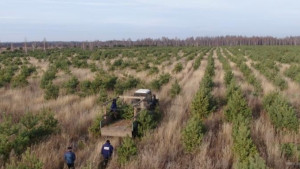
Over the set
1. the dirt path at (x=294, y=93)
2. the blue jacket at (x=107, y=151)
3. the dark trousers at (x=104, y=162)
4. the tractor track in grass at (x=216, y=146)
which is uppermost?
the dirt path at (x=294, y=93)

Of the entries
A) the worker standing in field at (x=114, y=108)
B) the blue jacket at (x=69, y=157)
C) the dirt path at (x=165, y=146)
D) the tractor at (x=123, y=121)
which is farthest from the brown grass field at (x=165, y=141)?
the worker standing in field at (x=114, y=108)

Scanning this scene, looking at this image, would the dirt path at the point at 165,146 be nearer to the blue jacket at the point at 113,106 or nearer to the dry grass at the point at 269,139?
the blue jacket at the point at 113,106

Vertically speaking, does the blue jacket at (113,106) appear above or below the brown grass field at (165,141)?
above

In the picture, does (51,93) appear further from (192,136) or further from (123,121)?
(192,136)

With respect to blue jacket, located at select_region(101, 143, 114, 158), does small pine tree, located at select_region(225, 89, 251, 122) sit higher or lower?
higher

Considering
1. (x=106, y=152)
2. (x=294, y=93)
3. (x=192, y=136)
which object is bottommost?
(x=106, y=152)

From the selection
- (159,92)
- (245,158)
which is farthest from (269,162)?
(159,92)

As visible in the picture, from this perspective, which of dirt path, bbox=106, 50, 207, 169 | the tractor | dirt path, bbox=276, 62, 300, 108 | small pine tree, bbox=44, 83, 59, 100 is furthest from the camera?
small pine tree, bbox=44, 83, 59, 100

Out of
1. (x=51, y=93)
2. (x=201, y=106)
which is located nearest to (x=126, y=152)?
(x=201, y=106)

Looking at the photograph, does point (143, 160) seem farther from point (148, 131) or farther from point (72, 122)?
point (72, 122)

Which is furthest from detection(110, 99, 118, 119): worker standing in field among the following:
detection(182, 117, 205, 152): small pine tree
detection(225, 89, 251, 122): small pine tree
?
detection(225, 89, 251, 122): small pine tree

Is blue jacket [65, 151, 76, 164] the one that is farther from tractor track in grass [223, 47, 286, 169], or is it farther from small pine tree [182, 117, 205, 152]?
tractor track in grass [223, 47, 286, 169]

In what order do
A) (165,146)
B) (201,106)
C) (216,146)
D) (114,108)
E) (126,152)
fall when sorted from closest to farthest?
(126,152) < (165,146) < (216,146) < (114,108) < (201,106)

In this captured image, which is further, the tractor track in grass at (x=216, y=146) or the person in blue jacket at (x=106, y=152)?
the person in blue jacket at (x=106, y=152)
